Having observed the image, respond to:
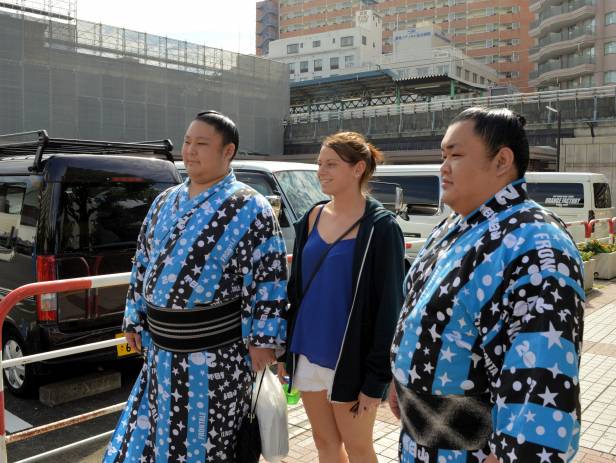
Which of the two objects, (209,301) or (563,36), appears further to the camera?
(563,36)

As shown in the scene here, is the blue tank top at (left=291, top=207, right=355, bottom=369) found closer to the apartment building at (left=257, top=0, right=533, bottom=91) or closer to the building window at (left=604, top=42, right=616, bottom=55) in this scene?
the building window at (left=604, top=42, right=616, bottom=55)

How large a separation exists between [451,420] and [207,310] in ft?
3.90

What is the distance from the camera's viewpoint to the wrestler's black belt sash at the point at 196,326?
237cm

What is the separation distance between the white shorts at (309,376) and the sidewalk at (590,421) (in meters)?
1.09

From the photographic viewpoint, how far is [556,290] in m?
1.31

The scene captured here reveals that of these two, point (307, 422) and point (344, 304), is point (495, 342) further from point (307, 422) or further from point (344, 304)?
point (307, 422)

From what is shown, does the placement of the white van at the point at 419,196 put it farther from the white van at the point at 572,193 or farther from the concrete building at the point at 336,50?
the concrete building at the point at 336,50

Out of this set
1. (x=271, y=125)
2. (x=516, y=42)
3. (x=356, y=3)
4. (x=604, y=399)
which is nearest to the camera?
(x=604, y=399)

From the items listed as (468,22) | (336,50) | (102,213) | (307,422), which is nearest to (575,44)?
(468,22)

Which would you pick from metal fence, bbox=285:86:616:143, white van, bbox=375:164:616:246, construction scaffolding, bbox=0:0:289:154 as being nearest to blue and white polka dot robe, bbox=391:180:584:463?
white van, bbox=375:164:616:246

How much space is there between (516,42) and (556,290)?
3171 inches

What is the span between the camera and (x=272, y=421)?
2479mm

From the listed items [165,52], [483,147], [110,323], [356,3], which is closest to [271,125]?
[165,52]

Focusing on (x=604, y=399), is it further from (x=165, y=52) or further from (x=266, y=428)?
(x=165, y=52)
